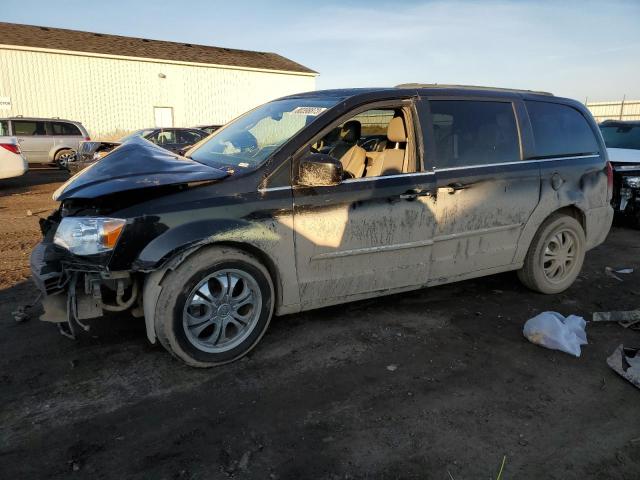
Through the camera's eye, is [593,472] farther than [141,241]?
No

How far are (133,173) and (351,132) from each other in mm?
2103

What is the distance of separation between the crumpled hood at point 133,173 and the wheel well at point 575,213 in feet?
11.0

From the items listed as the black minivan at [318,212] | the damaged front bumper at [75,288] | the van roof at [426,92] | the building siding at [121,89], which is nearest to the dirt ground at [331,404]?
the black minivan at [318,212]

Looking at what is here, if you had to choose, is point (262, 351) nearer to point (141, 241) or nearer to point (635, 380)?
point (141, 241)

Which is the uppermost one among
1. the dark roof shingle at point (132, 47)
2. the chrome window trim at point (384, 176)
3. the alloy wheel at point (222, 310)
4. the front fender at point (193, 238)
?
the dark roof shingle at point (132, 47)

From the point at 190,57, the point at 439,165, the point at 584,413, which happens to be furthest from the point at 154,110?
the point at 584,413

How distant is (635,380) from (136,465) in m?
3.03

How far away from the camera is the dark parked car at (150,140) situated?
13.0 metres

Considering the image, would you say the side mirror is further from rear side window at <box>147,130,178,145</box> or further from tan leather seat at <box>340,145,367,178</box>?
rear side window at <box>147,130,178,145</box>

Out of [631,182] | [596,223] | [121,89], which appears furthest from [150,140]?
[121,89]

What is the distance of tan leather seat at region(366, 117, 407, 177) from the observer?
12.5 feet

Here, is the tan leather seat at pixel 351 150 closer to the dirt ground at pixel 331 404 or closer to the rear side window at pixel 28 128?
the dirt ground at pixel 331 404

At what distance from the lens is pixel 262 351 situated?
3.46 m

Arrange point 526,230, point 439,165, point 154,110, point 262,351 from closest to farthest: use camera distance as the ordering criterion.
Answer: point 262,351, point 439,165, point 526,230, point 154,110
